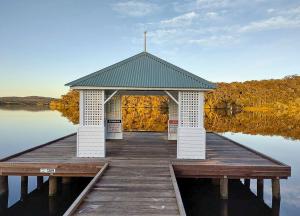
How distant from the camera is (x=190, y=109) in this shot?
1303 centimetres

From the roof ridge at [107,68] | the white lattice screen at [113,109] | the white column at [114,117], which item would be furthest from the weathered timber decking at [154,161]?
the white lattice screen at [113,109]

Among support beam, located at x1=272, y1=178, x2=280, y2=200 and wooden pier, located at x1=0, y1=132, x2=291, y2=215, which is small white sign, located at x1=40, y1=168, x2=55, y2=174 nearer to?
wooden pier, located at x1=0, y1=132, x2=291, y2=215

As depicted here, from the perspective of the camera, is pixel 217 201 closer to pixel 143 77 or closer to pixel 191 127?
pixel 191 127

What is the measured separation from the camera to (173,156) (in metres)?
13.2

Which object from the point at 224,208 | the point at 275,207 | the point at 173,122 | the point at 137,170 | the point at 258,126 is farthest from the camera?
the point at 258,126

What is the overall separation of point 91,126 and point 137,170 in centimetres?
307

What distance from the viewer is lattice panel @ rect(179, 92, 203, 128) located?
12.9 meters

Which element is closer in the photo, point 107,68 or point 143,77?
point 143,77

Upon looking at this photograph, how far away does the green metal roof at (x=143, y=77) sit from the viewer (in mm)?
12758

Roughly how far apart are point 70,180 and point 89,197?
6.42 metres

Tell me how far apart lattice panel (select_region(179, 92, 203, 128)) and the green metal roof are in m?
0.45

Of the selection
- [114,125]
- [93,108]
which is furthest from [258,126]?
[93,108]

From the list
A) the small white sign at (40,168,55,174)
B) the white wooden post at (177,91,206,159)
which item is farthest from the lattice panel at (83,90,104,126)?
the white wooden post at (177,91,206,159)

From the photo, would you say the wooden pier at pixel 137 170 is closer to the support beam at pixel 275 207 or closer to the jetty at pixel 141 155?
the jetty at pixel 141 155
